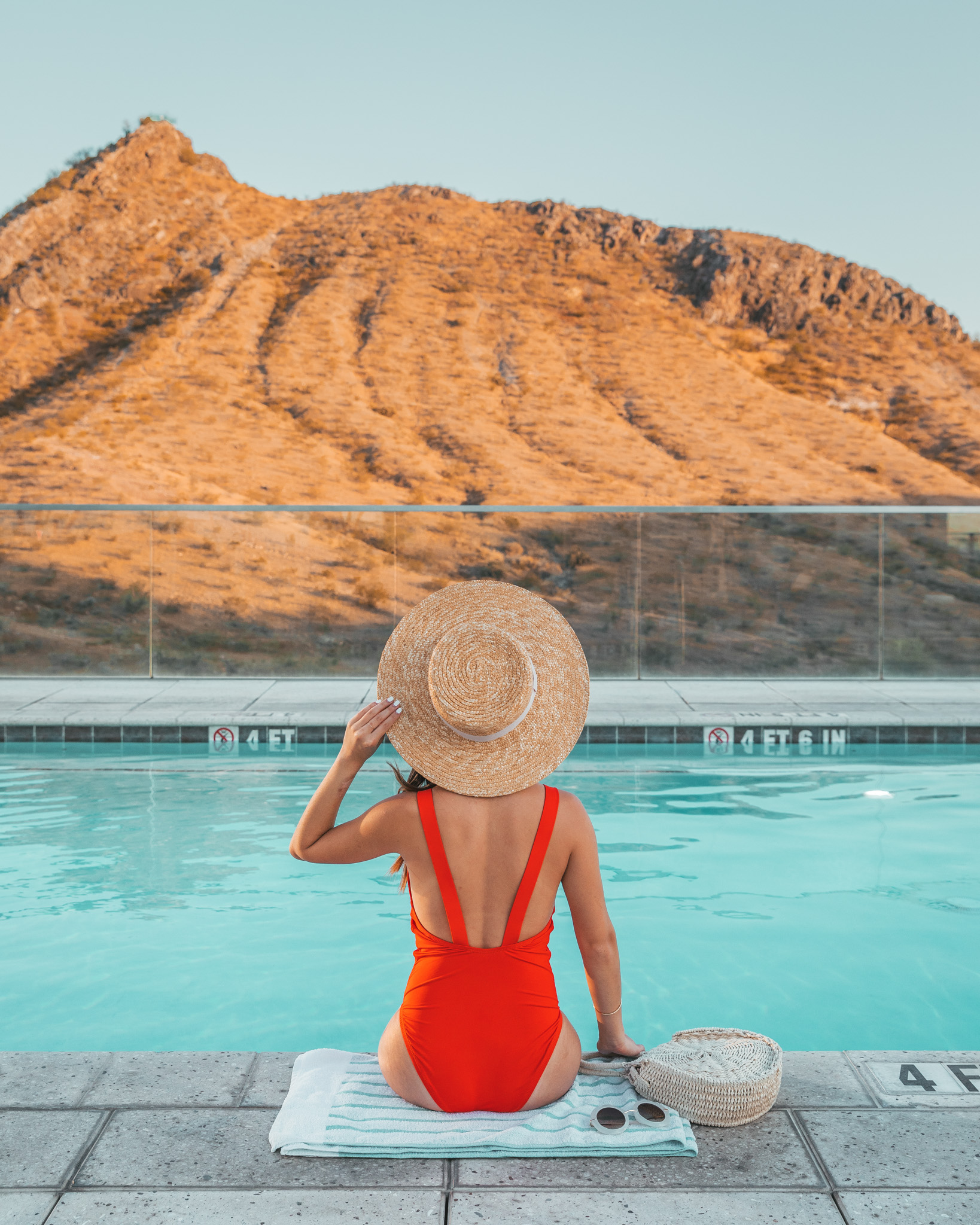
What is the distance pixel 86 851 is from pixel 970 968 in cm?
354

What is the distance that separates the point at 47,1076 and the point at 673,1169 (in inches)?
44.2

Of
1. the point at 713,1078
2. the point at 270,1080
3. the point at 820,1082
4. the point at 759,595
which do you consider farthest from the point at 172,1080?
the point at 759,595

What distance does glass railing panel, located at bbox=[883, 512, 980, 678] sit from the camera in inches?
357

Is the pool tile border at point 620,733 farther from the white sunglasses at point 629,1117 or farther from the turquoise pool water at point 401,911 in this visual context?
the white sunglasses at point 629,1117

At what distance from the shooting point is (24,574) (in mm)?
9352

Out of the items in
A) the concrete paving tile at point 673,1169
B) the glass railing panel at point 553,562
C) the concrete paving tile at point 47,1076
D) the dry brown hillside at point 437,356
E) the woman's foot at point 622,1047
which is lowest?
the concrete paving tile at point 47,1076

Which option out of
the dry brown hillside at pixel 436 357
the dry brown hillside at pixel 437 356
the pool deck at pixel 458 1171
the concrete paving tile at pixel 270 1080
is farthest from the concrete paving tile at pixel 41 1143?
the dry brown hillside at pixel 436 357

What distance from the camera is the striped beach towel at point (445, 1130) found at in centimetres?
156

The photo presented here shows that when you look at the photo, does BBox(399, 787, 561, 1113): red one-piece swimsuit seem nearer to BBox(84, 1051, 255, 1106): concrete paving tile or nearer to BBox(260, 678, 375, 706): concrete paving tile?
BBox(84, 1051, 255, 1106): concrete paving tile

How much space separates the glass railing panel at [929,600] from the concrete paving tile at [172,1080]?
8122mm

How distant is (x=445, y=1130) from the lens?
1.60 m

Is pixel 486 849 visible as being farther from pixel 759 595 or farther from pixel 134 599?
pixel 759 595

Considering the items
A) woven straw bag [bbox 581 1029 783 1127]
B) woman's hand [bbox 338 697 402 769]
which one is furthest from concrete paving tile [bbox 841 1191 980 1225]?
woman's hand [bbox 338 697 402 769]

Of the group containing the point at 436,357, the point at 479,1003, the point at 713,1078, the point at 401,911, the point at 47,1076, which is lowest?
the point at 401,911
